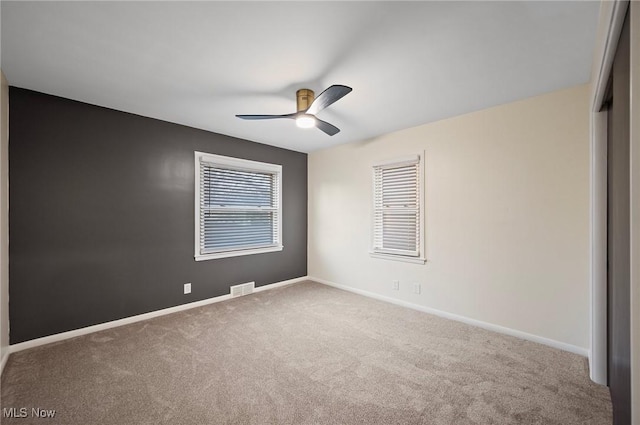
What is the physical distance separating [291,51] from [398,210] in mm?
2584

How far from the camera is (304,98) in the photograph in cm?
252

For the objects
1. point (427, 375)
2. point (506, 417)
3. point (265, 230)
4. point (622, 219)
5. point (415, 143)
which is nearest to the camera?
point (622, 219)

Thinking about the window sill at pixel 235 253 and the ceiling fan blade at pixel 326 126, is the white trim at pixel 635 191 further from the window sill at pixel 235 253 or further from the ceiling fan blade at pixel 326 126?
the window sill at pixel 235 253

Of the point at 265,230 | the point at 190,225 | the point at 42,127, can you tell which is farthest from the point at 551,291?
the point at 42,127

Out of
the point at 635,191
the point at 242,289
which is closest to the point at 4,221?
the point at 242,289

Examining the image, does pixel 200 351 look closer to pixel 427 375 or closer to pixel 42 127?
pixel 427 375

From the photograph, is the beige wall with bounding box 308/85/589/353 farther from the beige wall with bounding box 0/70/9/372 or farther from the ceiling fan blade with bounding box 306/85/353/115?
the beige wall with bounding box 0/70/9/372

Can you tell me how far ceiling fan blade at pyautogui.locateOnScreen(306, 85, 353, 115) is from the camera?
6.58 feet

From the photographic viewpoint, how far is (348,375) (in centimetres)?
216

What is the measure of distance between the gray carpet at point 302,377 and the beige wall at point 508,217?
1.15ft

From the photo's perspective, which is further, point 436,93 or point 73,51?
point 436,93

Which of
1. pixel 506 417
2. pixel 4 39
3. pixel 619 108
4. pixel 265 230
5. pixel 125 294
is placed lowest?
pixel 506 417

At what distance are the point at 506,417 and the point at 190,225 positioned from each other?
3635mm

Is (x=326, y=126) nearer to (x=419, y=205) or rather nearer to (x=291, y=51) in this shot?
(x=291, y=51)
